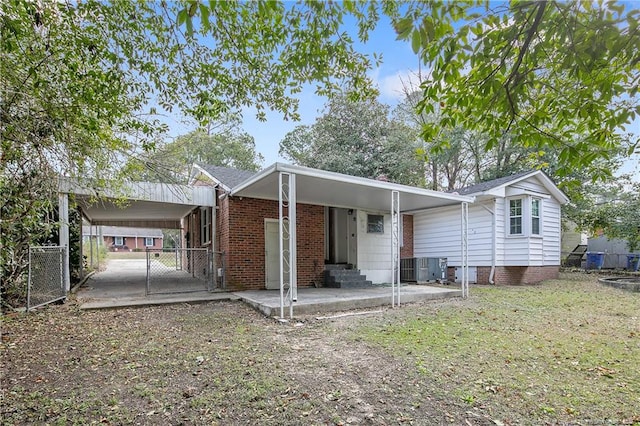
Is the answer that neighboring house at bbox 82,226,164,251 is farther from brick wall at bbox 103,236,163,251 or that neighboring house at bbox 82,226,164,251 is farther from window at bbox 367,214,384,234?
window at bbox 367,214,384,234

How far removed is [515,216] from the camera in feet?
40.1

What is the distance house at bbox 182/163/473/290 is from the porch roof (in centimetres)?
2

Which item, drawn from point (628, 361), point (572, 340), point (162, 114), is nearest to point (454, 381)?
point (628, 361)

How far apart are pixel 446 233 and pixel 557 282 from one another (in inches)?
171

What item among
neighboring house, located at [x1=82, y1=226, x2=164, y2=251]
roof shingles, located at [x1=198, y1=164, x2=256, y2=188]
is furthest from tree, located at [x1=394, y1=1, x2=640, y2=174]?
neighboring house, located at [x1=82, y1=226, x2=164, y2=251]

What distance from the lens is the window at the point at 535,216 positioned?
12.2m

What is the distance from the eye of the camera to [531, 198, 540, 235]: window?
1223 cm

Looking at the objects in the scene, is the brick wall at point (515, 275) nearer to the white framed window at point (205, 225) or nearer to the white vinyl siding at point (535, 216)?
the white vinyl siding at point (535, 216)

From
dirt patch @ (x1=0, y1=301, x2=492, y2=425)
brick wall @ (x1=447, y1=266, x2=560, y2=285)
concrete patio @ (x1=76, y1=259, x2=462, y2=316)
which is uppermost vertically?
dirt patch @ (x1=0, y1=301, x2=492, y2=425)

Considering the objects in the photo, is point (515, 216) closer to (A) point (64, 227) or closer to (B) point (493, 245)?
(B) point (493, 245)

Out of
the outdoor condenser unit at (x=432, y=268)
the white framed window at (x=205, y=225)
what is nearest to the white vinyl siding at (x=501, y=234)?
the outdoor condenser unit at (x=432, y=268)

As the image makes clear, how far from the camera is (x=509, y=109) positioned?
3.26 m

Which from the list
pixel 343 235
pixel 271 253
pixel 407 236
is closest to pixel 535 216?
pixel 407 236

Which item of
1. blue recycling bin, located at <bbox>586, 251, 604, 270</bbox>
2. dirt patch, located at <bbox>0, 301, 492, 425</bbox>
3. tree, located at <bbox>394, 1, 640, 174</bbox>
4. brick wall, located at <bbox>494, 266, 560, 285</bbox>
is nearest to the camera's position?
tree, located at <bbox>394, 1, 640, 174</bbox>
